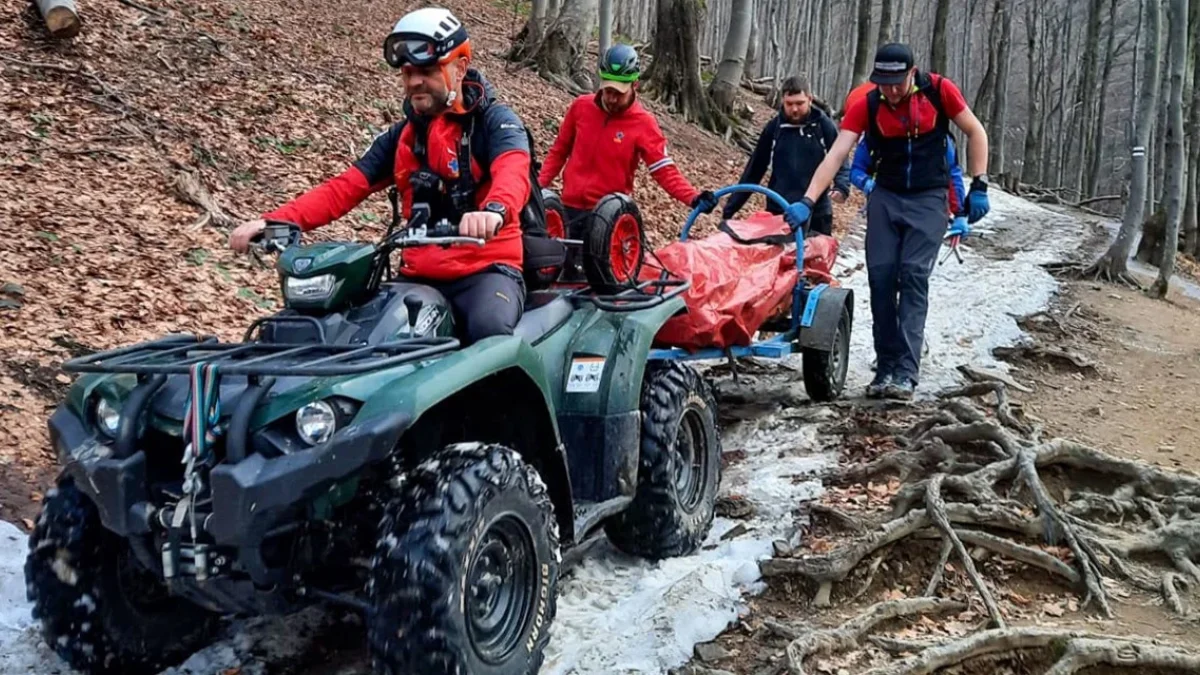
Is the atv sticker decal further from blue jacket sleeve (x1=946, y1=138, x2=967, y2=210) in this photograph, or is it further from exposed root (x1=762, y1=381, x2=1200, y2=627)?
blue jacket sleeve (x1=946, y1=138, x2=967, y2=210)

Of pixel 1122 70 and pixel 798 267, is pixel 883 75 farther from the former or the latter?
pixel 1122 70

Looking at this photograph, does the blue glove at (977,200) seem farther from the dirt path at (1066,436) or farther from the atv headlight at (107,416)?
the atv headlight at (107,416)

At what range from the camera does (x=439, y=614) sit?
2.90m

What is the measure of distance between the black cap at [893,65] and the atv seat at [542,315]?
3.01 metres

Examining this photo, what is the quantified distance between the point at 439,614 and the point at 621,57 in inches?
181

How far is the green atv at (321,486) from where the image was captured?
2896mm

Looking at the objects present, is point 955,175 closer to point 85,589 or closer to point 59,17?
point 85,589

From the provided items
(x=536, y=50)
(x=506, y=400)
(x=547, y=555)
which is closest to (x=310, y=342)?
(x=506, y=400)

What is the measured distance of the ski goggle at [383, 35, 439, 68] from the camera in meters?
3.89

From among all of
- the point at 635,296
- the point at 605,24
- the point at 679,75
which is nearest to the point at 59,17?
the point at 635,296

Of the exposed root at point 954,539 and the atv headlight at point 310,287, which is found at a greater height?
the atv headlight at point 310,287

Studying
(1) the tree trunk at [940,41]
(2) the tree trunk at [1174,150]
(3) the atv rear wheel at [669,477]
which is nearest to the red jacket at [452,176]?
(3) the atv rear wheel at [669,477]

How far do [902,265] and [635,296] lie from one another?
2.72 metres

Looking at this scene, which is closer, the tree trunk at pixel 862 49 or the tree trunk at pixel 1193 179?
the tree trunk at pixel 1193 179
